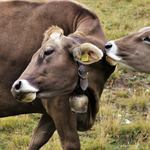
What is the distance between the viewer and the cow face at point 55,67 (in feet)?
7.85

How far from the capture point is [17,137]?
438 centimetres

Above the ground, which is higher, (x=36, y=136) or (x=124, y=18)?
(x=36, y=136)

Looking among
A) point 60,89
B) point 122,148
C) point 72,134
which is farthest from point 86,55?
point 122,148

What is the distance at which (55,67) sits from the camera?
2488 millimetres

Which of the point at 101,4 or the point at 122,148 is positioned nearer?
the point at 122,148

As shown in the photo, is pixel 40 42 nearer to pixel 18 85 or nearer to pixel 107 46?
pixel 107 46

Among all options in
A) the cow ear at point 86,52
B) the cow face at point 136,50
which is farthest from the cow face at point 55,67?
the cow face at point 136,50

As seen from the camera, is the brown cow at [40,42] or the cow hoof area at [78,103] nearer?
the cow hoof area at [78,103]

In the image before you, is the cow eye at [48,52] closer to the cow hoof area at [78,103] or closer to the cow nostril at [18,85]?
the cow nostril at [18,85]

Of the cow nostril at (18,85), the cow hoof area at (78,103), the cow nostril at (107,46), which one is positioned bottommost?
the cow hoof area at (78,103)

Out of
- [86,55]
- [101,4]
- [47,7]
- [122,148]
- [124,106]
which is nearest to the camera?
[86,55]

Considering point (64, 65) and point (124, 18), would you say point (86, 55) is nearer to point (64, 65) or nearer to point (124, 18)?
point (64, 65)

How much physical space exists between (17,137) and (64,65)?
233cm

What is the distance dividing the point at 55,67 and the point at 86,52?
1.07ft
